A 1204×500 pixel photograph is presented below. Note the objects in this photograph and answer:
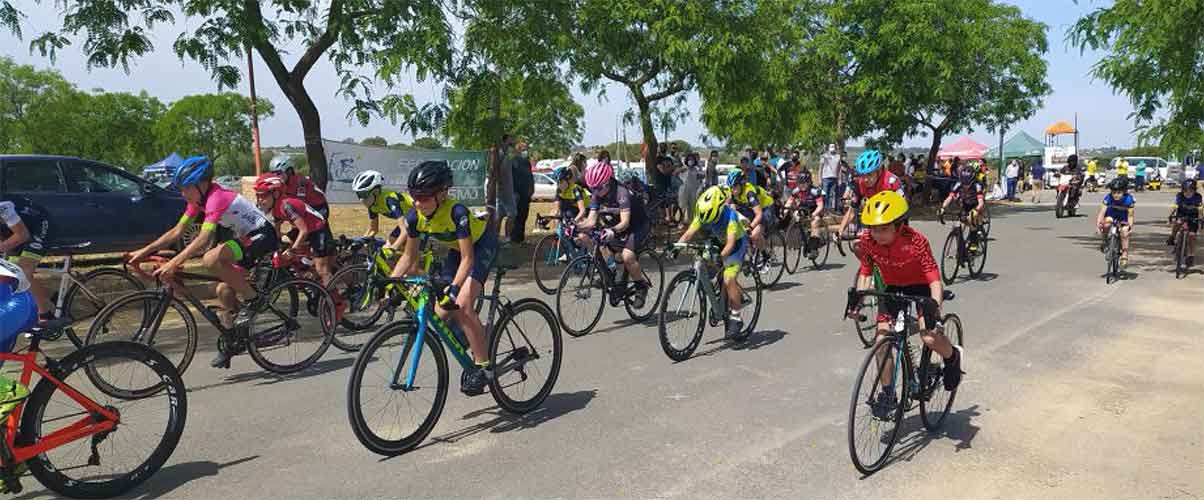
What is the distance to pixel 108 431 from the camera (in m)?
4.65

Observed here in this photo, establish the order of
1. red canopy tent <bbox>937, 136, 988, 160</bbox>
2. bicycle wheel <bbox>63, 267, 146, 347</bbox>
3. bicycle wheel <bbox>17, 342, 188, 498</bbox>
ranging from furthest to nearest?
1. red canopy tent <bbox>937, 136, 988, 160</bbox>
2. bicycle wheel <bbox>63, 267, 146, 347</bbox>
3. bicycle wheel <bbox>17, 342, 188, 498</bbox>

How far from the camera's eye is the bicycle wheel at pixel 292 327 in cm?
713

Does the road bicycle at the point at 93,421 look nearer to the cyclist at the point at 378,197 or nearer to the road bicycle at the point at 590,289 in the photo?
the cyclist at the point at 378,197

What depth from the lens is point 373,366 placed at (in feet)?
16.2

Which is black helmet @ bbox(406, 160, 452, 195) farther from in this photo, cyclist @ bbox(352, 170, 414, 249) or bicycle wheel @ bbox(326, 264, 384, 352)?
cyclist @ bbox(352, 170, 414, 249)

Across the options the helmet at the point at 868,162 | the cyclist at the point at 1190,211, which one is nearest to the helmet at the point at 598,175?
the helmet at the point at 868,162

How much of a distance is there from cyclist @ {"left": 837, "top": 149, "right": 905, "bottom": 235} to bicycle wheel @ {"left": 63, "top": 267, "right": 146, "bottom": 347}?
6.73 meters

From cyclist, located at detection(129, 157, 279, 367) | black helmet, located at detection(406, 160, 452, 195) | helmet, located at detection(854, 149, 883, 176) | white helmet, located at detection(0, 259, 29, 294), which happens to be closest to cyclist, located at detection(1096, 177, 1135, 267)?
helmet, located at detection(854, 149, 883, 176)

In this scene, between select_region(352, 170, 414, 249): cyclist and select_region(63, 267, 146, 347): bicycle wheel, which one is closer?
select_region(63, 267, 146, 347): bicycle wheel

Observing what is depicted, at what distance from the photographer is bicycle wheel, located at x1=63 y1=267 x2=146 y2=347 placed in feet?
25.5

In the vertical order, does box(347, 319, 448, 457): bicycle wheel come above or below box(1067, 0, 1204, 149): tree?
below

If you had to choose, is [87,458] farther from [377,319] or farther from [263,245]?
[377,319]

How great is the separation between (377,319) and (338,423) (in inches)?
125

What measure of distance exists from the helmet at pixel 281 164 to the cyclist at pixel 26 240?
2.49 meters
